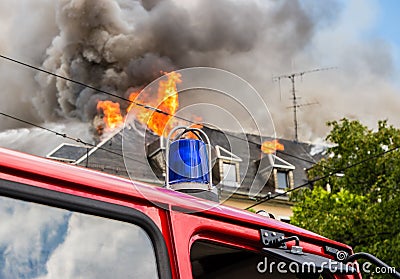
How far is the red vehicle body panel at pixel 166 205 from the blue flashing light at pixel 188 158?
28 centimetres

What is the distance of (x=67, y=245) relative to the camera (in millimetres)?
1778

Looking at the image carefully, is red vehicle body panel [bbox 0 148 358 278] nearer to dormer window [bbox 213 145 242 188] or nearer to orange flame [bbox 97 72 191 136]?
dormer window [bbox 213 145 242 188]

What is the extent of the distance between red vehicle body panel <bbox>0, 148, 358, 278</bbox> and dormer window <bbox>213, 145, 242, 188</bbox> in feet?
0.56

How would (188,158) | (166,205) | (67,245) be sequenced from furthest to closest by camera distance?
(188,158) → (166,205) → (67,245)

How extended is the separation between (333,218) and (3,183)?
47.7 ft

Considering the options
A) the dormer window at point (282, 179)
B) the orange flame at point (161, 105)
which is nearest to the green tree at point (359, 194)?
the dormer window at point (282, 179)

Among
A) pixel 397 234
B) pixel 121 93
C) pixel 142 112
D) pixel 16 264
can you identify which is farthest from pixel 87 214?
pixel 397 234

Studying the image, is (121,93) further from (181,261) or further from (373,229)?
(181,261)

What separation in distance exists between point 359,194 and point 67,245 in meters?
15.0

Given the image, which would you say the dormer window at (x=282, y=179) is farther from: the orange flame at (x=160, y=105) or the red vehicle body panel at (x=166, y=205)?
the red vehicle body panel at (x=166, y=205)

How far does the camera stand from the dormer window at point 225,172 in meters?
2.54

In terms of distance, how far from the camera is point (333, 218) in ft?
51.3

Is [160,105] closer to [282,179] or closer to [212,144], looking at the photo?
[212,144]

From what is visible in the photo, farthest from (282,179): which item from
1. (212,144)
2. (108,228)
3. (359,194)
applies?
(108,228)
